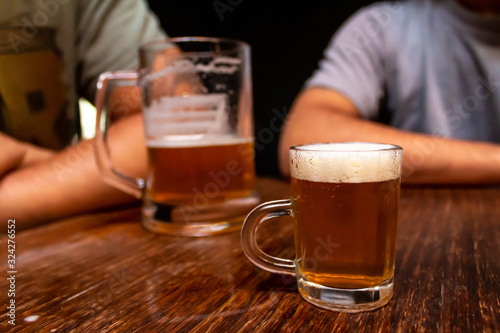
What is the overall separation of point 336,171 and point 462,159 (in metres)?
0.77

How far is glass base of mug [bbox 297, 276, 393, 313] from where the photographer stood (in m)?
0.38

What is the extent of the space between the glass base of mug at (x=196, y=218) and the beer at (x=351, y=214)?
282 millimetres

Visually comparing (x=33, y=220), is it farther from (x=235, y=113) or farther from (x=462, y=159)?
(x=462, y=159)

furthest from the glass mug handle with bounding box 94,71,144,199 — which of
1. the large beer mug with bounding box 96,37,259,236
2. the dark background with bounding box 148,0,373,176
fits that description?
the dark background with bounding box 148,0,373,176

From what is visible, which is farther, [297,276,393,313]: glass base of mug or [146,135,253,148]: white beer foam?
[146,135,253,148]: white beer foam

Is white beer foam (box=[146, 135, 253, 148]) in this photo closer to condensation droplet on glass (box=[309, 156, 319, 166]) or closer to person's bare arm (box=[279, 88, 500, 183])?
condensation droplet on glass (box=[309, 156, 319, 166])

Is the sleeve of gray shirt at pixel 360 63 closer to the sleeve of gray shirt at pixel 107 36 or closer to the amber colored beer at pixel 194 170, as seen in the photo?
the sleeve of gray shirt at pixel 107 36

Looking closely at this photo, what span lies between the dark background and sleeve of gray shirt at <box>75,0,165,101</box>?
1088mm

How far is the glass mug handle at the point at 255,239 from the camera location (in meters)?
0.43

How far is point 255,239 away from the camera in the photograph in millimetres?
437

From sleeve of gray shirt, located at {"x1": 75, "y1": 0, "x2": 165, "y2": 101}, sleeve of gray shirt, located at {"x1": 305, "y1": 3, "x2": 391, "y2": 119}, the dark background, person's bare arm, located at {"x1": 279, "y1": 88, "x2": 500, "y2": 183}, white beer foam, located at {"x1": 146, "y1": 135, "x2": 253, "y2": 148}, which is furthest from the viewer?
the dark background

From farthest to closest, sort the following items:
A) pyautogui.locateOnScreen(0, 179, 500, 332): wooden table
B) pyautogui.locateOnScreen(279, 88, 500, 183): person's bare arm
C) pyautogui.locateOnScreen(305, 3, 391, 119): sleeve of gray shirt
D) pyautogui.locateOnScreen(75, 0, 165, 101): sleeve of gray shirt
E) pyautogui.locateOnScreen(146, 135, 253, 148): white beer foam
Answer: pyautogui.locateOnScreen(305, 3, 391, 119): sleeve of gray shirt < pyautogui.locateOnScreen(75, 0, 165, 101): sleeve of gray shirt < pyautogui.locateOnScreen(279, 88, 500, 183): person's bare arm < pyautogui.locateOnScreen(146, 135, 253, 148): white beer foam < pyautogui.locateOnScreen(0, 179, 500, 332): wooden table

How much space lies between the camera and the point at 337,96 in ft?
4.62

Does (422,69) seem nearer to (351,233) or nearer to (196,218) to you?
(196,218)
